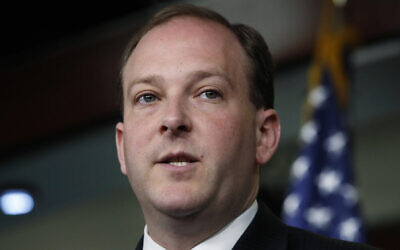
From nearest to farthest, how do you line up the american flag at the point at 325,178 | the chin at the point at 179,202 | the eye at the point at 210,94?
1. the chin at the point at 179,202
2. the eye at the point at 210,94
3. the american flag at the point at 325,178

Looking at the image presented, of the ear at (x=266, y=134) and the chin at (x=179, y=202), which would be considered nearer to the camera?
the chin at (x=179, y=202)

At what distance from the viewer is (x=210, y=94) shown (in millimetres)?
1771

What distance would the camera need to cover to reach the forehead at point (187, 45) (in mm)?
1821

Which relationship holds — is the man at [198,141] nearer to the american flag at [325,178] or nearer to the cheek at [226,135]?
the cheek at [226,135]

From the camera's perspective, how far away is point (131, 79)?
1.88 meters

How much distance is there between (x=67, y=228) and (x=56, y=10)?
225 centimetres

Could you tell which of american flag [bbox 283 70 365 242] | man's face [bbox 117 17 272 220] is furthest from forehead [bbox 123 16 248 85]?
american flag [bbox 283 70 365 242]

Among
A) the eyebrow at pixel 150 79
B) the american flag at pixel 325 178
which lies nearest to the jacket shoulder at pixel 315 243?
the eyebrow at pixel 150 79

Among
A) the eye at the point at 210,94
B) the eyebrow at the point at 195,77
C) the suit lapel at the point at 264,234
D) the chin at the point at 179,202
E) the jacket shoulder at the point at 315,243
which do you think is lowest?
the jacket shoulder at the point at 315,243

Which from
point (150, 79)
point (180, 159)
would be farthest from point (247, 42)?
point (180, 159)

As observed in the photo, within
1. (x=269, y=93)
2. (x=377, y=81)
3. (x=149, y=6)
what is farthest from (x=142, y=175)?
(x=149, y=6)

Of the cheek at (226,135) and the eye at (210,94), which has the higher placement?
the eye at (210,94)

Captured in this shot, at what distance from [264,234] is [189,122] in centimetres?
30

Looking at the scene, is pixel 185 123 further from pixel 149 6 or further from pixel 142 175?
pixel 149 6
